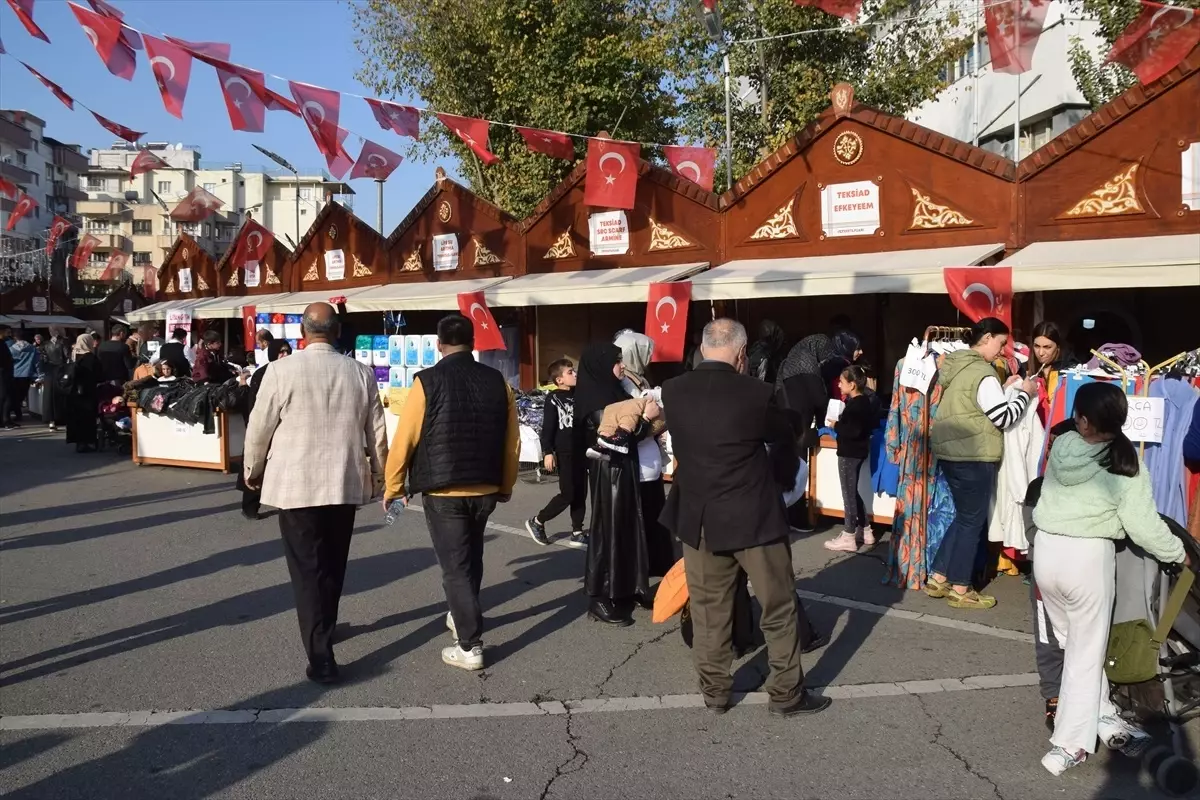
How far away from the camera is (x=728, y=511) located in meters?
4.10

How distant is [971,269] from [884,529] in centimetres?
241

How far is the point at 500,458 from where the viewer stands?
4898 mm

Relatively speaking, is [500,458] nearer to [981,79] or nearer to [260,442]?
[260,442]

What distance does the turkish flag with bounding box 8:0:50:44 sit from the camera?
28.3 feet

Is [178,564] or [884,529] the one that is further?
[884,529]

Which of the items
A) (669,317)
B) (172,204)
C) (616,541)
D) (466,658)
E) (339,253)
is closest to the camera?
(466,658)

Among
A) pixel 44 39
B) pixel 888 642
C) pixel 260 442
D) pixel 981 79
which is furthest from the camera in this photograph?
pixel 981 79

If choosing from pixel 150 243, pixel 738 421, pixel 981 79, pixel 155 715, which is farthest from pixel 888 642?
pixel 150 243

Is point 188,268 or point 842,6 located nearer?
point 842,6

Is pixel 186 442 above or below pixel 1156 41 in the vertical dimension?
below

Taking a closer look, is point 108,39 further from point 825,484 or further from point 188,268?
point 188,268

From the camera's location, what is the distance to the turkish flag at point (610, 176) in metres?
11.5

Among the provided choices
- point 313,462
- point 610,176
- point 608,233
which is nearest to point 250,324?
point 608,233

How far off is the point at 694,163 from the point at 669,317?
9.90 feet
